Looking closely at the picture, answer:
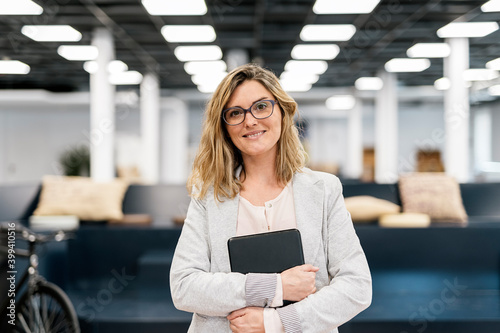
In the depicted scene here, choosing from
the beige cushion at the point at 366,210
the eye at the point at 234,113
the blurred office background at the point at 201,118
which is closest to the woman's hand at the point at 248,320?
the eye at the point at 234,113

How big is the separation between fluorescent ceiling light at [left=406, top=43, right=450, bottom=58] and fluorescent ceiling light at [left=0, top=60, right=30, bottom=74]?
28.3 feet

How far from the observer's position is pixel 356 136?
16.1m

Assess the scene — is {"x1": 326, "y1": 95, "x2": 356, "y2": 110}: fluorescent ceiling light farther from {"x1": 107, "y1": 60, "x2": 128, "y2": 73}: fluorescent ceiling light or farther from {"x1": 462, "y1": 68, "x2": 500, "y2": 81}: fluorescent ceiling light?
{"x1": 107, "y1": 60, "x2": 128, "y2": 73}: fluorescent ceiling light

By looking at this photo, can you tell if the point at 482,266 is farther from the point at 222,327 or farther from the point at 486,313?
the point at 222,327

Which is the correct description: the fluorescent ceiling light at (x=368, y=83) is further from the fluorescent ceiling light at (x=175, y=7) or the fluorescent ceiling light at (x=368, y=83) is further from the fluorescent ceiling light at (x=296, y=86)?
the fluorescent ceiling light at (x=175, y=7)

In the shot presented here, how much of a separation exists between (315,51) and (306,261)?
8.52 meters

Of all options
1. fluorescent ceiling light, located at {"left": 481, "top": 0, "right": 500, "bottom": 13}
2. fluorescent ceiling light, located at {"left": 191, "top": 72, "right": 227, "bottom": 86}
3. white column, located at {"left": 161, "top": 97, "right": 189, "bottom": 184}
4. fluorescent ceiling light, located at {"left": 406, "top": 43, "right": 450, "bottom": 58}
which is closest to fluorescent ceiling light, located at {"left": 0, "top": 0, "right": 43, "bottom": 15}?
fluorescent ceiling light, located at {"left": 191, "top": 72, "right": 227, "bottom": 86}

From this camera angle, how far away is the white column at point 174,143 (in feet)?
55.1

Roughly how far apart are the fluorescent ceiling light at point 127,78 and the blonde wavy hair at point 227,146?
10.5m

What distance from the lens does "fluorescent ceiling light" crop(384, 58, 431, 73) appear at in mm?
10320

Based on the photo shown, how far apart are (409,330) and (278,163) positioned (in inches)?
87.8

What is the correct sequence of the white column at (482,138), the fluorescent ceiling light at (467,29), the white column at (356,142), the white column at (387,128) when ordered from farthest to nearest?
1. the white column at (482,138)
2. the white column at (356,142)
3. the white column at (387,128)
4. the fluorescent ceiling light at (467,29)

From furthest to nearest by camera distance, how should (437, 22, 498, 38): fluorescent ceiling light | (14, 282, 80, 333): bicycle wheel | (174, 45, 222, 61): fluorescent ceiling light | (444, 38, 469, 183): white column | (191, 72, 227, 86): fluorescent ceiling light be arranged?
1. (191, 72, 227, 86): fluorescent ceiling light
2. (174, 45, 222, 61): fluorescent ceiling light
3. (444, 38, 469, 183): white column
4. (437, 22, 498, 38): fluorescent ceiling light
5. (14, 282, 80, 333): bicycle wheel

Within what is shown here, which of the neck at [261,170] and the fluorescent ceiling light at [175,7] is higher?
the fluorescent ceiling light at [175,7]
